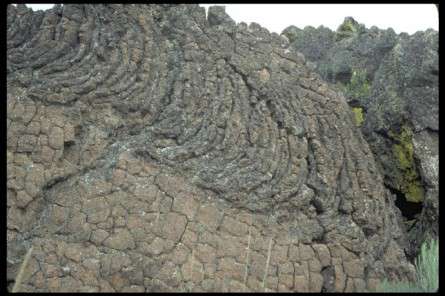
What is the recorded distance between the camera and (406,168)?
10.4 metres

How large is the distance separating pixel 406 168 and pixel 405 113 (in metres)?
0.87

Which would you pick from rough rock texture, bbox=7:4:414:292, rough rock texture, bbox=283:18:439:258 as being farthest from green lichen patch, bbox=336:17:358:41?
rough rock texture, bbox=7:4:414:292

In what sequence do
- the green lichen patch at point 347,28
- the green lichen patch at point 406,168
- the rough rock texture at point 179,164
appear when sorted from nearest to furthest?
the rough rock texture at point 179,164, the green lichen patch at point 406,168, the green lichen patch at point 347,28

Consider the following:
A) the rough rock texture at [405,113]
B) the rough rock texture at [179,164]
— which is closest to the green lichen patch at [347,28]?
the rough rock texture at [405,113]

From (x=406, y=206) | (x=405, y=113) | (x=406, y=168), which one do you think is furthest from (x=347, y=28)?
(x=406, y=206)

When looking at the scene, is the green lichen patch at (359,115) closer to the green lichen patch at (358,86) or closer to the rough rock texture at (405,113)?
the rough rock texture at (405,113)

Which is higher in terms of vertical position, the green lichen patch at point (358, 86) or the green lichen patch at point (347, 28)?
the green lichen patch at point (347, 28)

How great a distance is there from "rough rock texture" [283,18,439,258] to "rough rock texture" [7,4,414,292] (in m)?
0.61

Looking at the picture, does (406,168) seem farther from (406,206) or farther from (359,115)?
(359,115)

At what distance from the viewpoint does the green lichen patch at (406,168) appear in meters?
10.3

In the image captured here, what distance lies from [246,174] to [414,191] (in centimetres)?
312

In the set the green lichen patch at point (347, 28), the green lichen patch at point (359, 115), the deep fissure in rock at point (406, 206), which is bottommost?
the deep fissure in rock at point (406, 206)

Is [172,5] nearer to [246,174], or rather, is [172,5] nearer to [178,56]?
[178,56]

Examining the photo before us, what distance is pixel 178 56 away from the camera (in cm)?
945
